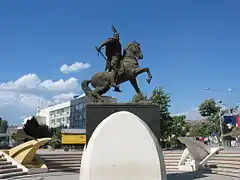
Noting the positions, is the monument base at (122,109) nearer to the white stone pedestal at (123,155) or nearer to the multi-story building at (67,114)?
the white stone pedestal at (123,155)

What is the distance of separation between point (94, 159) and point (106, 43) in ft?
22.7

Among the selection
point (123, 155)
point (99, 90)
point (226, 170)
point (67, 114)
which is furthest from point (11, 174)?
point (67, 114)

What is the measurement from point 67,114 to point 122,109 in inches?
3972

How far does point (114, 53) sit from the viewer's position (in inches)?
599

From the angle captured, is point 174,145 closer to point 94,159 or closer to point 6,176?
point 6,176

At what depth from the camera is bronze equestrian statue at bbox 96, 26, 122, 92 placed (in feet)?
49.4

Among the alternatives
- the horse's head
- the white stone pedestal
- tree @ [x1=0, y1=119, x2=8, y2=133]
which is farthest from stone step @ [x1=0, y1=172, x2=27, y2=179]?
tree @ [x1=0, y1=119, x2=8, y2=133]

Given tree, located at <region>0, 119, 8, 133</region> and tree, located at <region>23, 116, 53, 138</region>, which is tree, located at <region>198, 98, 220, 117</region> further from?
tree, located at <region>0, 119, 8, 133</region>

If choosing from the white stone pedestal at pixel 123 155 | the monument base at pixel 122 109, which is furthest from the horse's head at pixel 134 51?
the white stone pedestal at pixel 123 155

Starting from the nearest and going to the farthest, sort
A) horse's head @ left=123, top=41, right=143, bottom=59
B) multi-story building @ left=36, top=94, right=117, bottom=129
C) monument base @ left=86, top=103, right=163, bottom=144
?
monument base @ left=86, top=103, right=163, bottom=144 < horse's head @ left=123, top=41, right=143, bottom=59 < multi-story building @ left=36, top=94, right=117, bottom=129

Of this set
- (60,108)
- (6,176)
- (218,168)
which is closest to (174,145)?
(218,168)

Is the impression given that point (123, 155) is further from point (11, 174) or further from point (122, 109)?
point (11, 174)

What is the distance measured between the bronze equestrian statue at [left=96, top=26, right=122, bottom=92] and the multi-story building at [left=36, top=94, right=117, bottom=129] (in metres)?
77.6

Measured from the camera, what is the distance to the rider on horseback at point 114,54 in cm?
1507
